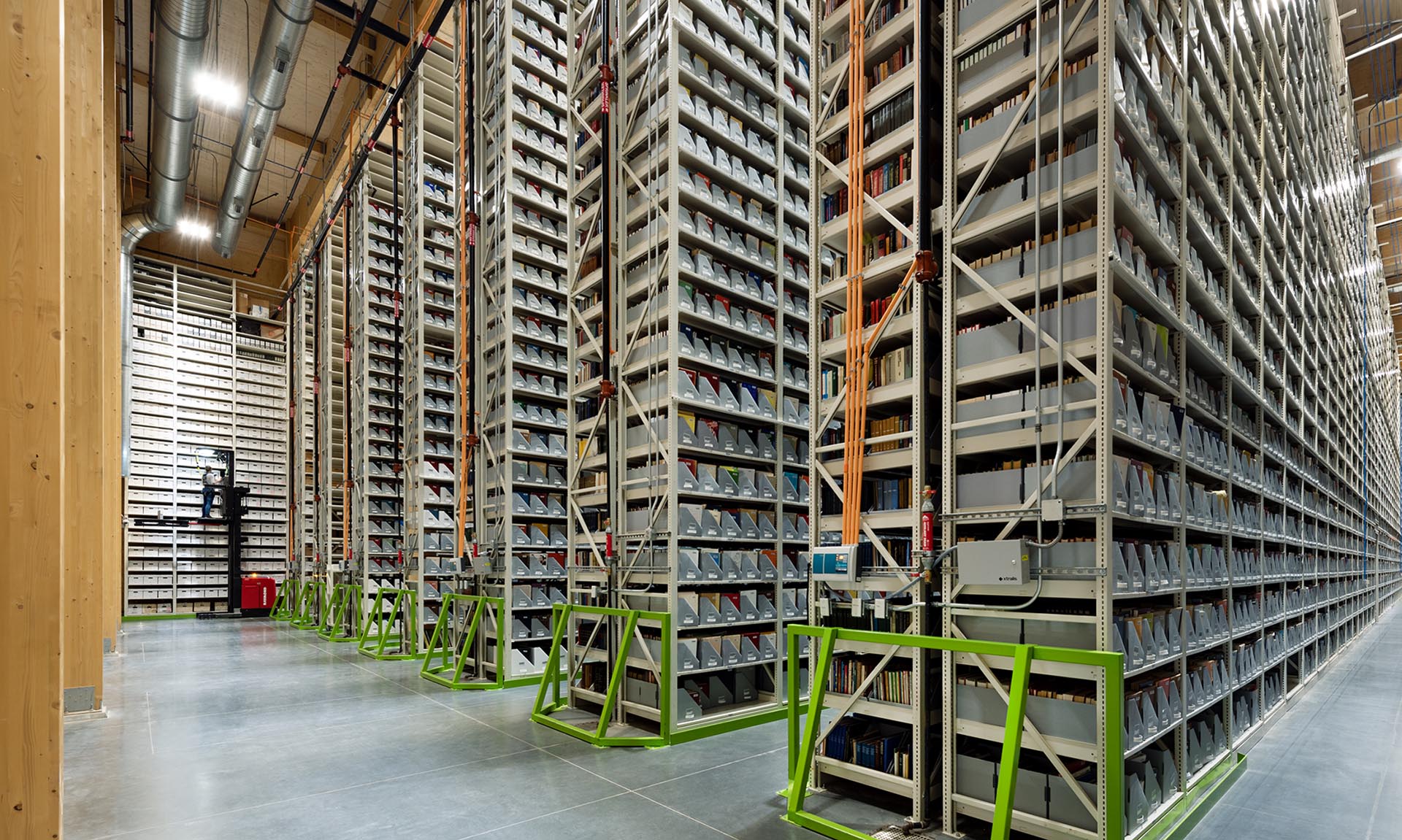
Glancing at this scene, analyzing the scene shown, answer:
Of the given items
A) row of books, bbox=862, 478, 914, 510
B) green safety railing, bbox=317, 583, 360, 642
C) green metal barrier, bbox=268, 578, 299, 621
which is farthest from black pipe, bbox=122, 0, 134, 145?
row of books, bbox=862, 478, 914, 510

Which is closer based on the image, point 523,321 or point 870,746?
point 870,746

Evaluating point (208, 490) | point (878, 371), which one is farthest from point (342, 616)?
point (878, 371)

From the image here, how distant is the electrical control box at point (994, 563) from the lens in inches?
150

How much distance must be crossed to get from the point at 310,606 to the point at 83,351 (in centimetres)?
1295

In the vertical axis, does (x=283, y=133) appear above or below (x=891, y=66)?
above

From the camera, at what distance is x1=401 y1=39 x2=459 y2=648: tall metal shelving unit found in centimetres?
1147

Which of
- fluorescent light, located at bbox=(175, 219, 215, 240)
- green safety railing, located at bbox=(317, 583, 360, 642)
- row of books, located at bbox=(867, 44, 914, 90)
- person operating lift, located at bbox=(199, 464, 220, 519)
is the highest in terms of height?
fluorescent light, located at bbox=(175, 219, 215, 240)

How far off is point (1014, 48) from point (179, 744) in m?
8.16

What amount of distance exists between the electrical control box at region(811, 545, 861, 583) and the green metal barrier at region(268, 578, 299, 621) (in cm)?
1817

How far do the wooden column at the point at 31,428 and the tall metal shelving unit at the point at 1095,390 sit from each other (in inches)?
157

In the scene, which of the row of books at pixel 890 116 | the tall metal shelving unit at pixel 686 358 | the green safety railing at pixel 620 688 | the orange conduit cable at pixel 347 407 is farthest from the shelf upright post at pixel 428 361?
the row of books at pixel 890 116

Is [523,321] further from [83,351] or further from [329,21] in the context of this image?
[329,21]

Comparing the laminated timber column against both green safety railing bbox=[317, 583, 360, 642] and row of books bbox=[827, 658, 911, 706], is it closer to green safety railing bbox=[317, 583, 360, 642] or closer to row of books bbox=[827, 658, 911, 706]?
green safety railing bbox=[317, 583, 360, 642]

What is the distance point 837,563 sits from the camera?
15.1 feet
